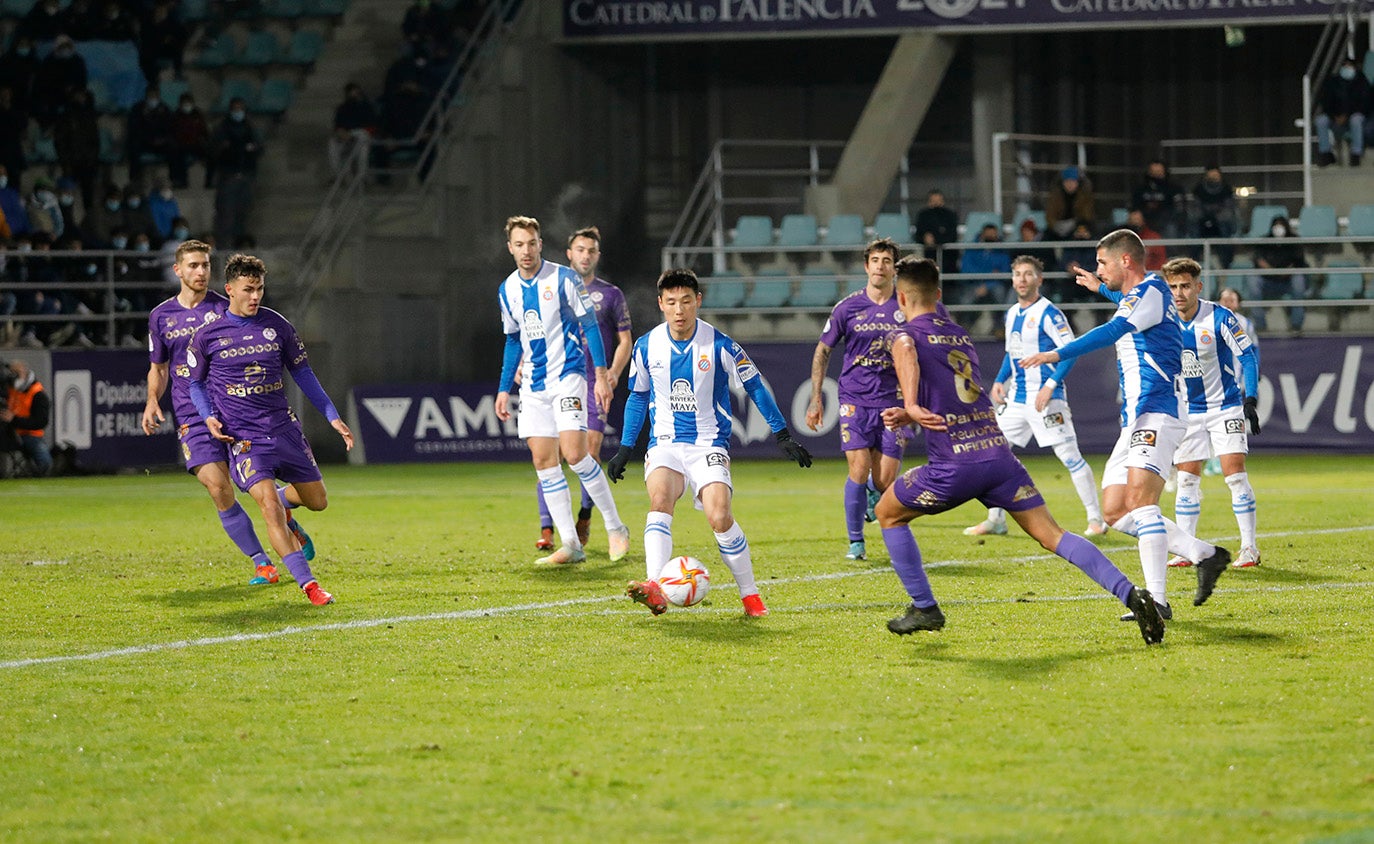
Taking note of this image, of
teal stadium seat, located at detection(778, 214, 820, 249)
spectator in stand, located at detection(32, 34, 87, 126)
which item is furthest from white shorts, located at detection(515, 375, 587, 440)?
spectator in stand, located at detection(32, 34, 87, 126)

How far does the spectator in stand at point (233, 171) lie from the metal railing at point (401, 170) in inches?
41.7

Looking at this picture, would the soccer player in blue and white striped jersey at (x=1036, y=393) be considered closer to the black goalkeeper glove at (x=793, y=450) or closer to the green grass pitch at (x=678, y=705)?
the green grass pitch at (x=678, y=705)

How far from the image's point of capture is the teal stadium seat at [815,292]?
87.7ft

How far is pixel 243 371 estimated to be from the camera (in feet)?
36.4

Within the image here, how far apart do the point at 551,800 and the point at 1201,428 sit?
24.2 feet

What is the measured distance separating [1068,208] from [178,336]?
54.7ft

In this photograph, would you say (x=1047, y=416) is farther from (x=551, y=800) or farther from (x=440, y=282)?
(x=440, y=282)

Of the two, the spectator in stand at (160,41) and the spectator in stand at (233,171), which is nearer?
the spectator in stand at (233,171)

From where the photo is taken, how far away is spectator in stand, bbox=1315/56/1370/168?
2620 cm

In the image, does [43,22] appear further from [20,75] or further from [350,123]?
[350,123]

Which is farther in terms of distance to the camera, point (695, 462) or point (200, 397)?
point (200, 397)

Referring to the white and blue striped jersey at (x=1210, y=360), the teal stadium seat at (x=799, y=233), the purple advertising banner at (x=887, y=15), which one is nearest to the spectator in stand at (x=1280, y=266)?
the purple advertising banner at (x=887, y=15)

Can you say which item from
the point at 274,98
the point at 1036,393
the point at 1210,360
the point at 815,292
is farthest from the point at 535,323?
the point at 274,98

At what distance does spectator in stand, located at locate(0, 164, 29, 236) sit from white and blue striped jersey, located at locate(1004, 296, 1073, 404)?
50.6 ft
